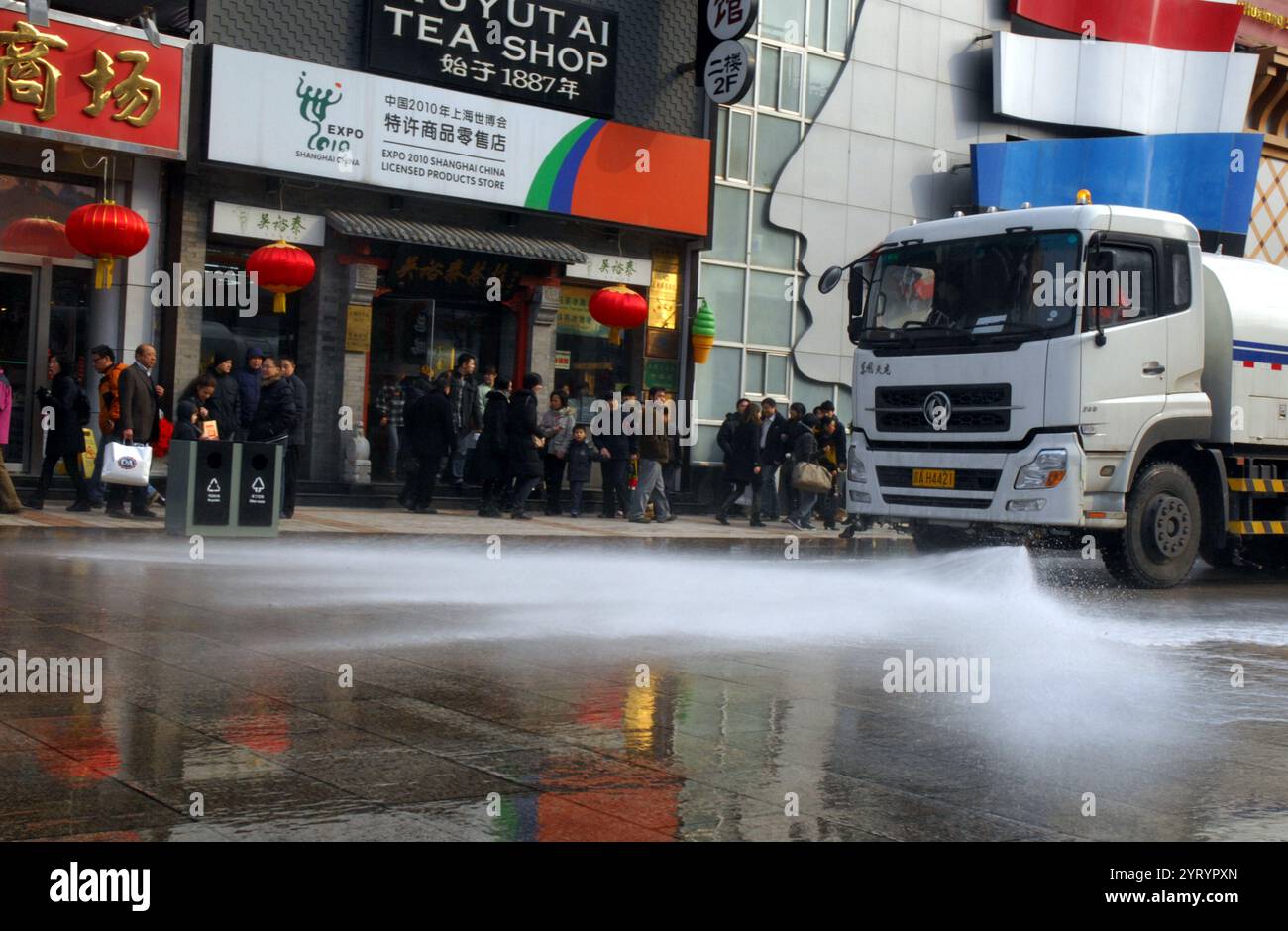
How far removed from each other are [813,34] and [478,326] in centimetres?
846

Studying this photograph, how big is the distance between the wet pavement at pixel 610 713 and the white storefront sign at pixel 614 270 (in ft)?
38.7

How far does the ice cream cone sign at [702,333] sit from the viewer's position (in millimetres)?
24844

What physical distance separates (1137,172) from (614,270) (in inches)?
464

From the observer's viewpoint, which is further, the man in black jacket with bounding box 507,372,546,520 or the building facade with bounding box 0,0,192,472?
the man in black jacket with bounding box 507,372,546,520

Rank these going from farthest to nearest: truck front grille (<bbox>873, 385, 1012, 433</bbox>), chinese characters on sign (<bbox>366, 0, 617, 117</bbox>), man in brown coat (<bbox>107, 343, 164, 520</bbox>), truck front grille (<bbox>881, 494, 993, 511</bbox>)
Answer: chinese characters on sign (<bbox>366, 0, 617, 117</bbox>) → man in brown coat (<bbox>107, 343, 164, 520</bbox>) → truck front grille (<bbox>881, 494, 993, 511</bbox>) → truck front grille (<bbox>873, 385, 1012, 433</bbox>)

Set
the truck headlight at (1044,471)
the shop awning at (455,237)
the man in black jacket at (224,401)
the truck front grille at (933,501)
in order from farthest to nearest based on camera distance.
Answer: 1. the shop awning at (455,237)
2. the man in black jacket at (224,401)
3. the truck front grille at (933,501)
4. the truck headlight at (1044,471)

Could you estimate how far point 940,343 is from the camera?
13.6 m

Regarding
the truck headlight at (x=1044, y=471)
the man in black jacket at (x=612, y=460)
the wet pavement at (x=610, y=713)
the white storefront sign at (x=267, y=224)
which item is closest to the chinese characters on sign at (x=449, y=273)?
the white storefront sign at (x=267, y=224)

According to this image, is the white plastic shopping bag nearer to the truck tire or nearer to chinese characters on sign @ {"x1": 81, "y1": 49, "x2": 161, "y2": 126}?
chinese characters on sign @ {"x1": 81, "y1": 49, "x2": 161, "y2": 126}

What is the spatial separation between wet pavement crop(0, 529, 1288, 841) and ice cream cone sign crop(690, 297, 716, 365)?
41.2 ft

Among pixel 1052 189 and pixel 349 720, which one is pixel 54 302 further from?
pixel 1052 189

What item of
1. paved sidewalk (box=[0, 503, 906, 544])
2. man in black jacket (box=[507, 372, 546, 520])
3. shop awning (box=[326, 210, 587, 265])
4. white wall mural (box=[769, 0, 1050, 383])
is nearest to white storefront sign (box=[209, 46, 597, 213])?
shop awning (box=[326, 210, 587, 265])

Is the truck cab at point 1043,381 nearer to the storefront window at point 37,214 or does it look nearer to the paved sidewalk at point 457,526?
the paved sidewalk at point 457,526

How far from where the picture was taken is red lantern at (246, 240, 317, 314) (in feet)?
63.2
